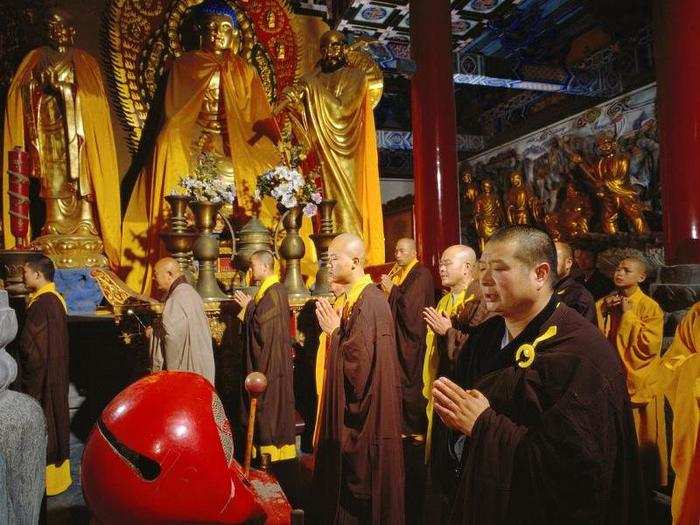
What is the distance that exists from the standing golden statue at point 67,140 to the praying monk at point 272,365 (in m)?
2.65

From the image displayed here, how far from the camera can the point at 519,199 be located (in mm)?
11188

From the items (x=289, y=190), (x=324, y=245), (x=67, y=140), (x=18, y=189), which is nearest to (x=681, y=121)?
(x=324, y=245)

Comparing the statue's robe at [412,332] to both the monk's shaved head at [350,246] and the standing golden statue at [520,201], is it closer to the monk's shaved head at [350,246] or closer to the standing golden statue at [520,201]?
the monk's shaved head at [350,246]

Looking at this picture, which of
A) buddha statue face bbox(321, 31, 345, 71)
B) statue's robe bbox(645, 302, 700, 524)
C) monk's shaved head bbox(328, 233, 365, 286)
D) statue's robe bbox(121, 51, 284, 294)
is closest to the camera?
statue's robe bbox(645, 302, 700, 524)

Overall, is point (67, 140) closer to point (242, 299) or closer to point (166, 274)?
point (166, 274)

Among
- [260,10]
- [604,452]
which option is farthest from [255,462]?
[260,10]

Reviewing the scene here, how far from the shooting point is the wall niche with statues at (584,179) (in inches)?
328

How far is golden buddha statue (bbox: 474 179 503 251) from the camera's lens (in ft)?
39.4

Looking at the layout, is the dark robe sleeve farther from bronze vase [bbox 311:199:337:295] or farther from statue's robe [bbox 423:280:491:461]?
statue's robe [bbox 423:280:491:461]

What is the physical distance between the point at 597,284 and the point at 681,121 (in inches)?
113

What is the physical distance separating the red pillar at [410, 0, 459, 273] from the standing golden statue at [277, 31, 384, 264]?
0.64m

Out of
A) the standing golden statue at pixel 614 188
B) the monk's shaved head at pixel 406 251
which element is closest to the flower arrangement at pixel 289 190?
the monk's shaved head at pixel 406 251

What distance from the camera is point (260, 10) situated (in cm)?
791

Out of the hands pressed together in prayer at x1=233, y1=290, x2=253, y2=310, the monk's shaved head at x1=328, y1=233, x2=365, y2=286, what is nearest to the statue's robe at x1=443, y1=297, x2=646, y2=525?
the monk's shaved head at x1=328, y1=233, x2=365, y2=286
